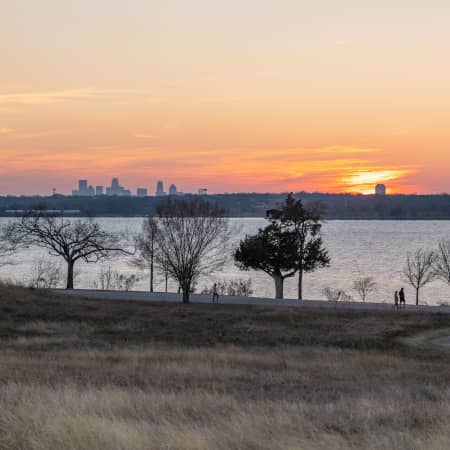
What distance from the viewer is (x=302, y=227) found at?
5622cm

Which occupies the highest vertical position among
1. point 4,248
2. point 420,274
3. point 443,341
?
point 4,248

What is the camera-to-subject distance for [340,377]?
18844 millimetres

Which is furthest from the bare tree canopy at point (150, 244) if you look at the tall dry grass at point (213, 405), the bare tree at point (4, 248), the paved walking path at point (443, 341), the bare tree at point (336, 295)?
the tall dry grass at point (213, 405)

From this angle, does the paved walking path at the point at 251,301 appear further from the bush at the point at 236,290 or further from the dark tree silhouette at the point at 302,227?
the bush at the point at 236,290

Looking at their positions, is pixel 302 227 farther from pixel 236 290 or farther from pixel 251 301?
pixel 236 290

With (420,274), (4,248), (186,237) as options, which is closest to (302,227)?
(186,237)

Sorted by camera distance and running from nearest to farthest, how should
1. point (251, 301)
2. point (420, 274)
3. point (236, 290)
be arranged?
point (251, 301) → point (420, 274) → point (236, 290)

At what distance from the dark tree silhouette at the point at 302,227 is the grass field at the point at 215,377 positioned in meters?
14.6

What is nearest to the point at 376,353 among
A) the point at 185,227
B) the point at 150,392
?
the point at 150,392

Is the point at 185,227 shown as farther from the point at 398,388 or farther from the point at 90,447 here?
the point at 90,447

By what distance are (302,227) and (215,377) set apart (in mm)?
39253

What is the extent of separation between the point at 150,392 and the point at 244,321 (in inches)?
850

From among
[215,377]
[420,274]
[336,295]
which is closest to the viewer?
[215,377]

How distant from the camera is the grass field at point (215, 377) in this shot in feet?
27.4
